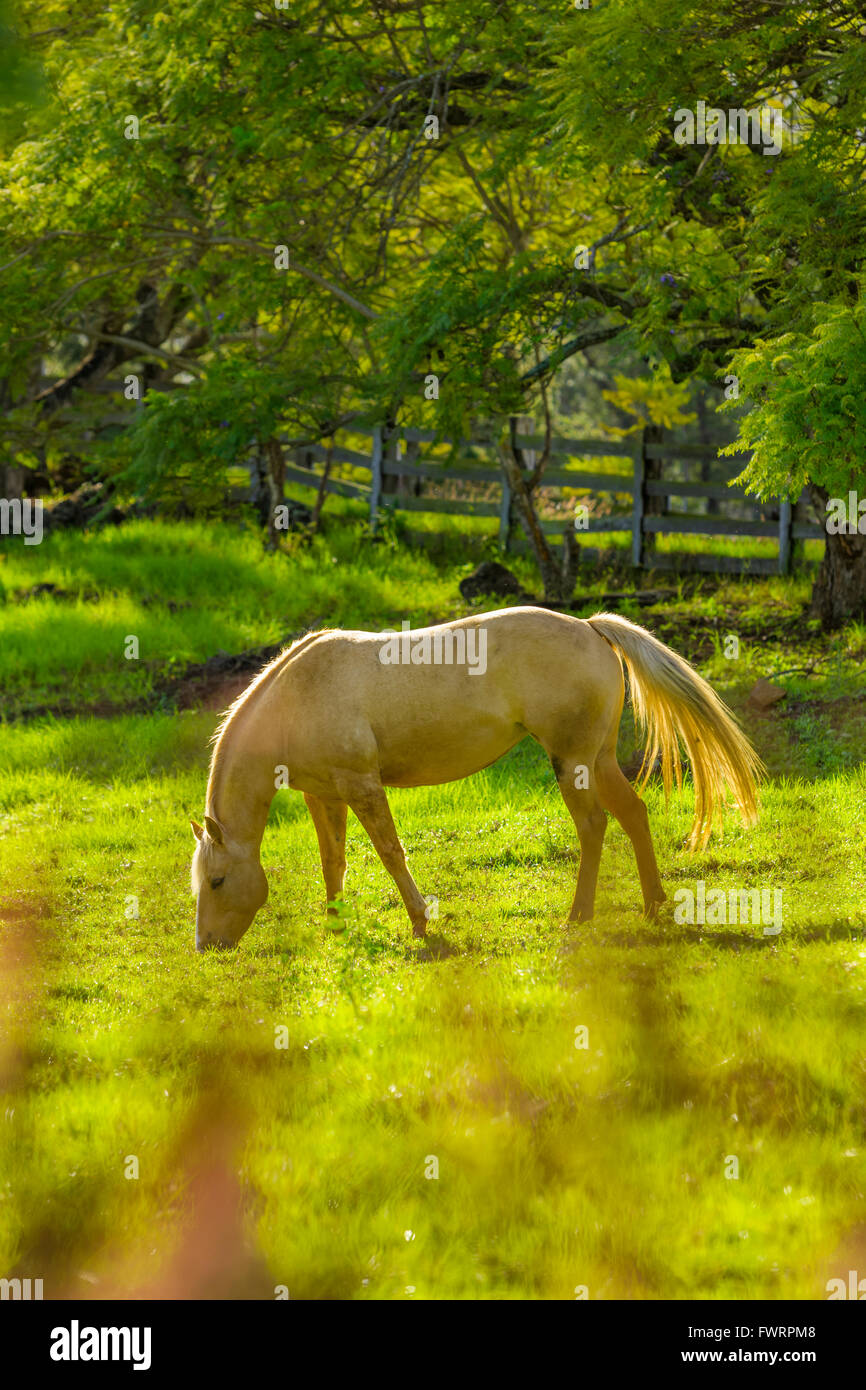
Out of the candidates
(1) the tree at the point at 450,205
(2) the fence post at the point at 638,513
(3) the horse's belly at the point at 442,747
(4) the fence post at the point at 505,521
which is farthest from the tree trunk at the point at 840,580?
(3) the horse's belly at the point at 442,747

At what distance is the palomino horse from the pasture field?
59cm

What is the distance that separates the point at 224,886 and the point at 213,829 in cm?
36

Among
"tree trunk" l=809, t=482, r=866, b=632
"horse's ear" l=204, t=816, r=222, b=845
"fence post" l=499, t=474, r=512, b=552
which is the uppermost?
"fence post" l=499, t=474, r=512, b=552

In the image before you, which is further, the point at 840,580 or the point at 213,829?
the point at 840,580

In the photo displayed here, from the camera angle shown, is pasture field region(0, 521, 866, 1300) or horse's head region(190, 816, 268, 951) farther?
horse's head region(190, 816, 268, 951)

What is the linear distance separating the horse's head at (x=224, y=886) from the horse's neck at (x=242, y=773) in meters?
0.10

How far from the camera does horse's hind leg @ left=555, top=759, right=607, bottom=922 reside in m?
7.28

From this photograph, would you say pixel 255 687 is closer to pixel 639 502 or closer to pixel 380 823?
pixel 380 823

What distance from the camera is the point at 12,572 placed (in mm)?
19719

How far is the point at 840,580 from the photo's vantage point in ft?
50.5

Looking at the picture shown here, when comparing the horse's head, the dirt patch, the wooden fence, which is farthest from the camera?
the wooden fence

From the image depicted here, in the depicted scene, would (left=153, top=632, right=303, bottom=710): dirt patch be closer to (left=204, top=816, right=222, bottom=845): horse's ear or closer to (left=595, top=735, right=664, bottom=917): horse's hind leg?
(left=204, top=816, right=222, bottom=845): horse's ear

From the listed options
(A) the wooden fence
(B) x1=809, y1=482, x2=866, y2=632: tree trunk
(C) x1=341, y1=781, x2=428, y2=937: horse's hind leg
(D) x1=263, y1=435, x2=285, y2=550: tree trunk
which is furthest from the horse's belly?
(D) x1=263, y1=435, x2=285, y2=550: tree trunk

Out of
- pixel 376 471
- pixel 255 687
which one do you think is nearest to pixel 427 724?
pixel 255 687
